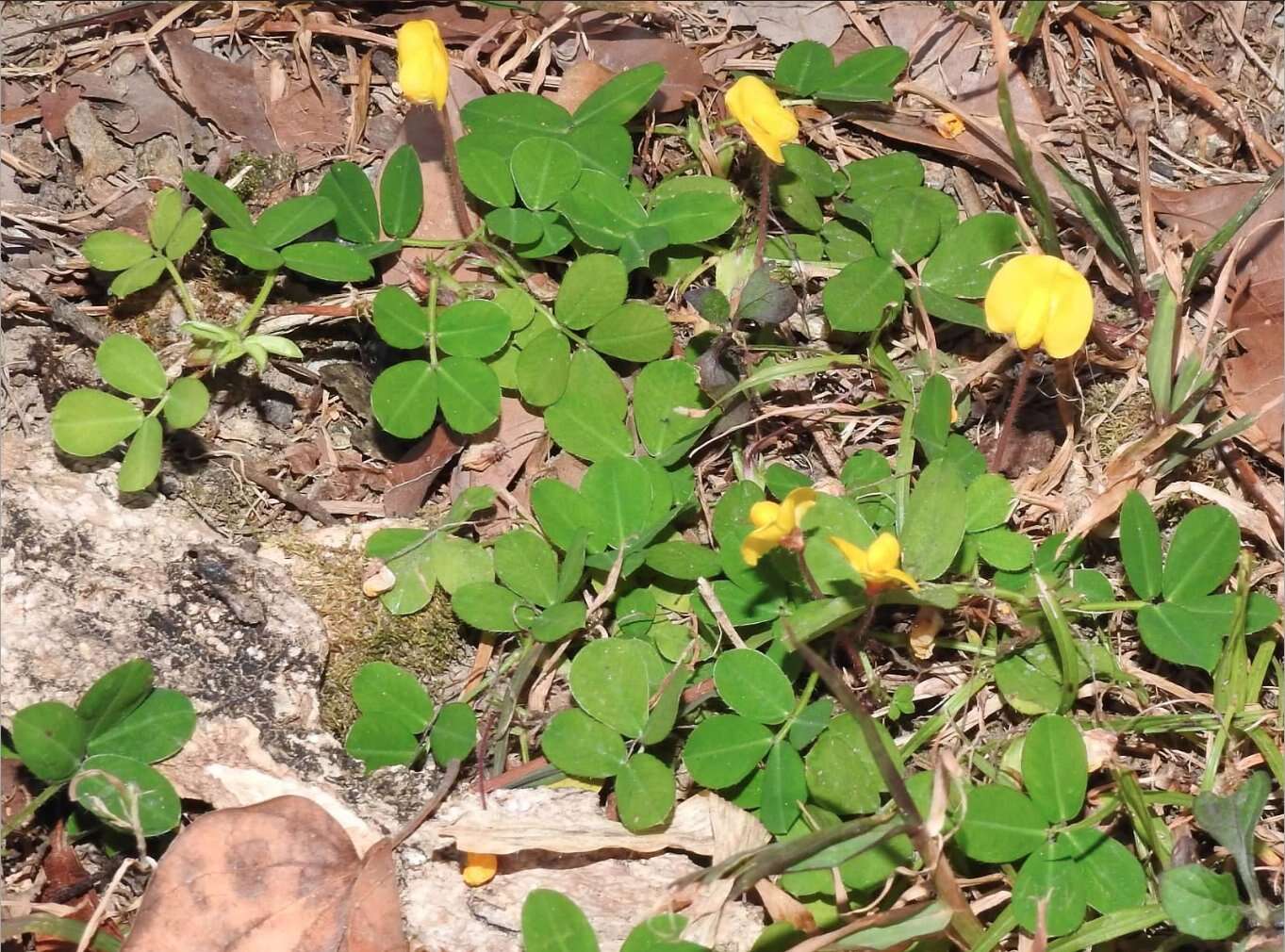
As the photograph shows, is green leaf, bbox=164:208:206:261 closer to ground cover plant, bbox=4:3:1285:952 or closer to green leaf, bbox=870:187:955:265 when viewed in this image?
ground cover plant, bbox=4:3:1285:952

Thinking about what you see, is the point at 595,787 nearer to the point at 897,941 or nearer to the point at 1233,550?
the point at 897,941

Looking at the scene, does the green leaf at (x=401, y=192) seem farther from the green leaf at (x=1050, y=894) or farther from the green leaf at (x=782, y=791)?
the green leaf at (x=1050, y=894)

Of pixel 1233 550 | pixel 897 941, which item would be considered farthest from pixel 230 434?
pixel 1233 550

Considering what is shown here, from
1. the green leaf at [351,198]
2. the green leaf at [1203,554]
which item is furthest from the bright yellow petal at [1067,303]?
the green leaf at [351,198]

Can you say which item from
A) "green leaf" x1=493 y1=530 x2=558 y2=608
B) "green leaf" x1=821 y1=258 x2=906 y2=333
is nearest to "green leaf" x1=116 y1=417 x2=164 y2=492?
"green leaf" x1=493 y1=530 x2=558 y2=608

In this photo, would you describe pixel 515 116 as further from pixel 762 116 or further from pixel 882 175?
pixel 882 175

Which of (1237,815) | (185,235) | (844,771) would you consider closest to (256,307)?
(185,235)
